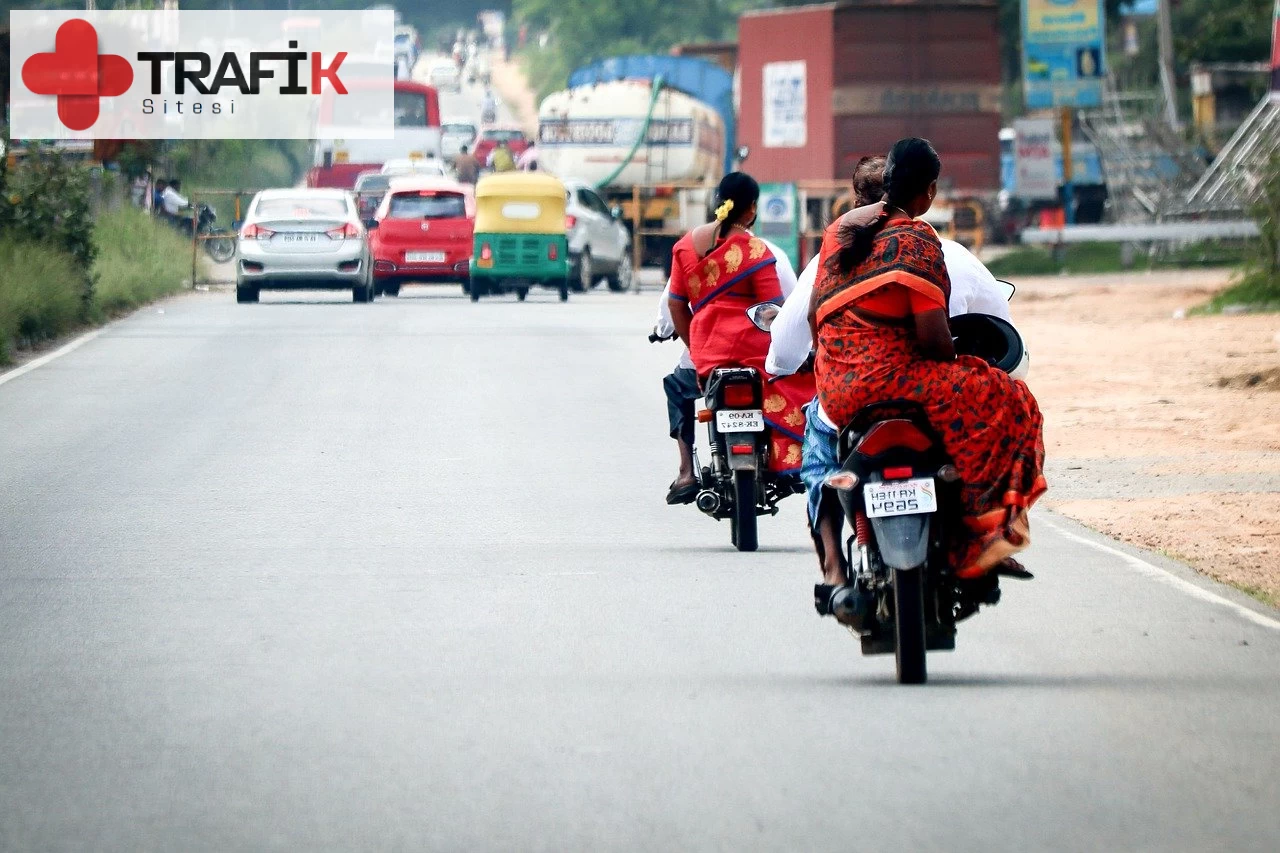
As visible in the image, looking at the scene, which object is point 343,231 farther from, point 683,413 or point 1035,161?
point 683,413

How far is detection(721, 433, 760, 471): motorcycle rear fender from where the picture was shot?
10.3 metres

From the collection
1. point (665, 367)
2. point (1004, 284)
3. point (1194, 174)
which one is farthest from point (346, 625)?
point (1194, 174)

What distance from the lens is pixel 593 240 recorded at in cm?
3497

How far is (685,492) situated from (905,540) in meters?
3.94

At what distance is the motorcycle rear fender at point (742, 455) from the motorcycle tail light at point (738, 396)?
0.14 m

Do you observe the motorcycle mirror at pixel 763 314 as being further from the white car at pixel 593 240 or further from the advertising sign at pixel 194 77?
the advertising sign at pixel 194 77

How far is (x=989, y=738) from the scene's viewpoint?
6.55 meters

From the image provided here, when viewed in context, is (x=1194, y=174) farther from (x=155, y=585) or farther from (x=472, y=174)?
(x=155, y=585)

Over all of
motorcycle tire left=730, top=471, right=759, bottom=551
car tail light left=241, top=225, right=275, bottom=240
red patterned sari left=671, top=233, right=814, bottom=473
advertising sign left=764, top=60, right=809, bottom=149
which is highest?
advertising sign left=764, top=60, right=809, bottom=149

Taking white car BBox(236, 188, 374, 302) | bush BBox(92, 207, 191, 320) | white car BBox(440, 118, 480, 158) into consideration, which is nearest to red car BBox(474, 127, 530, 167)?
white car BBox(440, 118, 480, 158)

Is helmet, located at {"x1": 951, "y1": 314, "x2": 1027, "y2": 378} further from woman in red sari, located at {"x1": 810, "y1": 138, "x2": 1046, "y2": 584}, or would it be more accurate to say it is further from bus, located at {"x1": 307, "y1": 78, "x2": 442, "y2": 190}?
bus, located at {"x1": 307, "y1": 78, "x2": 442, "y2": 190}

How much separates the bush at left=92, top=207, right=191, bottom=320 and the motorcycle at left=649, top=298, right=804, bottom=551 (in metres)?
18.1

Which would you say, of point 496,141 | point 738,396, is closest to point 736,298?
point 738,396

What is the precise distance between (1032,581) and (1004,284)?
233cm
